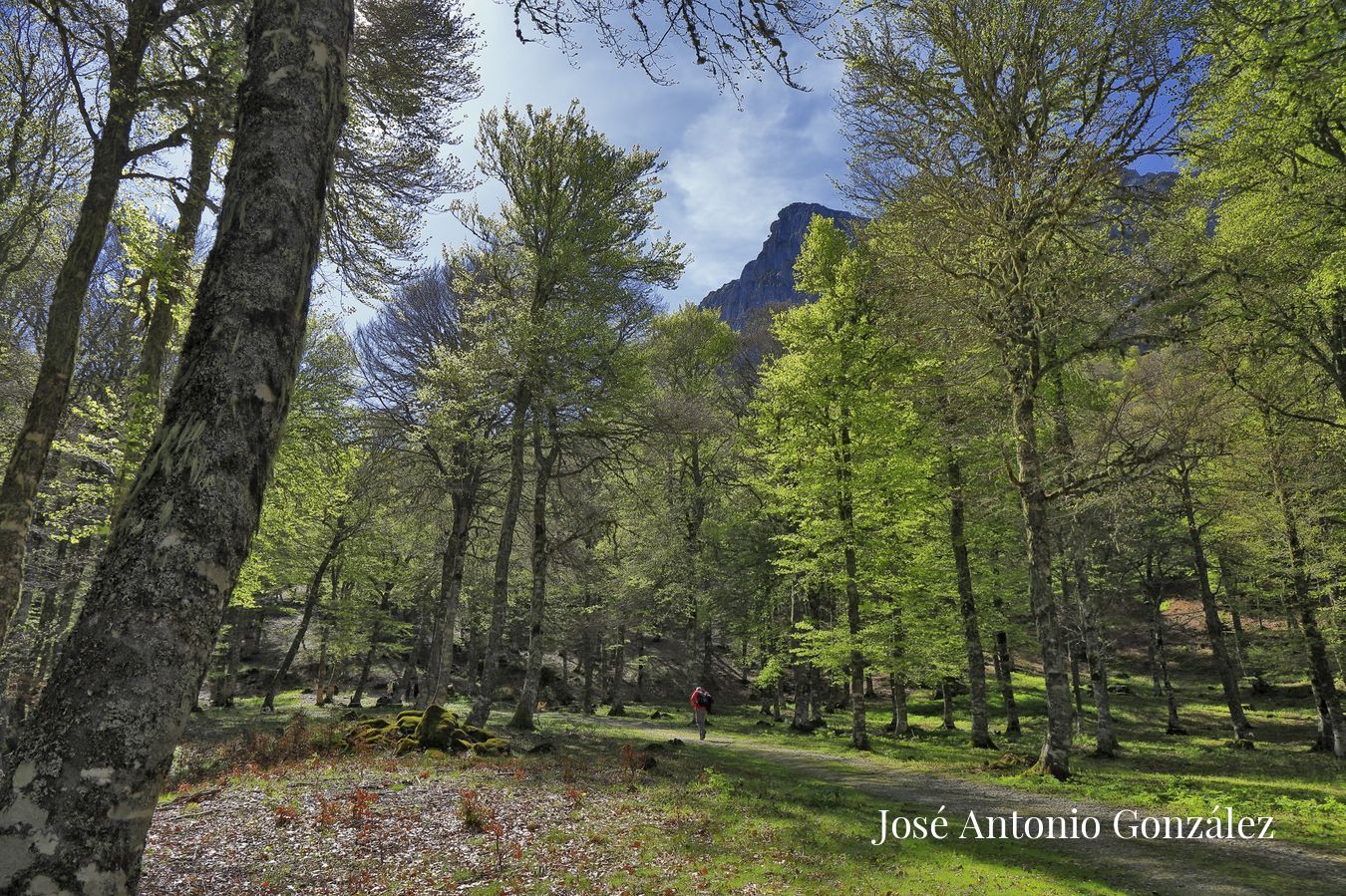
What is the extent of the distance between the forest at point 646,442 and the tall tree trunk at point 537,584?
0.53ft

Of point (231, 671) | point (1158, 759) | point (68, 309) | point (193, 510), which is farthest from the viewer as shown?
point (231, 671)

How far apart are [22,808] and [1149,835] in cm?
1028

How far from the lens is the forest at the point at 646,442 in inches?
99.3

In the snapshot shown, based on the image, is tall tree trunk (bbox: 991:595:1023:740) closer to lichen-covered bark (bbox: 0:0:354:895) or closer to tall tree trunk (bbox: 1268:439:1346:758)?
tall tree trunk (bbox: 1268:439:1346:758)

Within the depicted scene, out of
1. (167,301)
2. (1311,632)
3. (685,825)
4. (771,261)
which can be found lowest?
(685,825)

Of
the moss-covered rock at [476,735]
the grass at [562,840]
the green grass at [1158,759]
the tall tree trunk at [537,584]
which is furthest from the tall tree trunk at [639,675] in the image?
the grass at [562,840]

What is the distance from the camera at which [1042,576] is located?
11195 millimetres

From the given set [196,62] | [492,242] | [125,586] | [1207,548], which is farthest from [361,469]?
[1207,548]

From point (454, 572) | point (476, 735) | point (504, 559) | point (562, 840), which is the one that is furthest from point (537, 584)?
point (562, 840)

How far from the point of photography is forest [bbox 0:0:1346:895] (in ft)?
8.28

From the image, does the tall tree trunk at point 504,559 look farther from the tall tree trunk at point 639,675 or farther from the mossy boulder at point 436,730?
the tall tree trunk at point 639,675

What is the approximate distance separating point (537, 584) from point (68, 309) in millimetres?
10639

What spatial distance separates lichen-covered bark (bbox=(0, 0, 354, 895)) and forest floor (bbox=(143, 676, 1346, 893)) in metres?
4.98

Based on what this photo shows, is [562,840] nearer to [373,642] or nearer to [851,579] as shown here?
[851,579]
